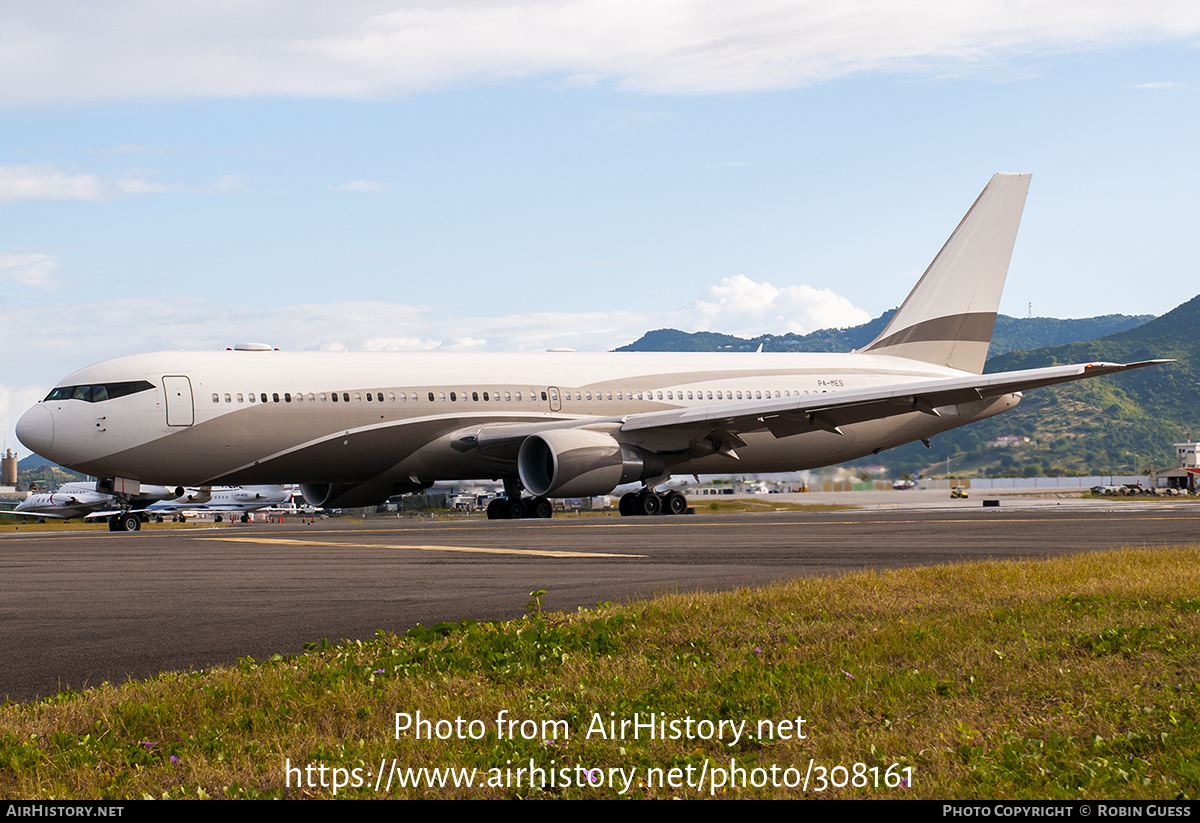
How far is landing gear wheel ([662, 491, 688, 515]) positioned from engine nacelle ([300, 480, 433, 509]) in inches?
260

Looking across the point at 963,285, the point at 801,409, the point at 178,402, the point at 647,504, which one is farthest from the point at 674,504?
the point at 178,402

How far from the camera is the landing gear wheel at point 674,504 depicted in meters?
32.5

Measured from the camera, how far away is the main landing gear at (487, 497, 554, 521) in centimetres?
3050

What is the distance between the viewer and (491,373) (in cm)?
3103

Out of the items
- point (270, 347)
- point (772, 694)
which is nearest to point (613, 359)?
point (270, 347)

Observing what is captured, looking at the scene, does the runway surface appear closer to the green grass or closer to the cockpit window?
the green grass

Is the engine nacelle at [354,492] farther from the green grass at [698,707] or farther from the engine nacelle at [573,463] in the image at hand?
the green grass at [698,707]

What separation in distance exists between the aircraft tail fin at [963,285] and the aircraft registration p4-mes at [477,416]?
8.69 feet

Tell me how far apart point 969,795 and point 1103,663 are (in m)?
2.41

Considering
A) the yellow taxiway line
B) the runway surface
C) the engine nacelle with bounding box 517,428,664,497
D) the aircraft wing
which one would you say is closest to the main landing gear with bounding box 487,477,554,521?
the engine nacelle with bounding box 517,428,664,497

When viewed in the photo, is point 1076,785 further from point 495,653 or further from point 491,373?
point 491,373

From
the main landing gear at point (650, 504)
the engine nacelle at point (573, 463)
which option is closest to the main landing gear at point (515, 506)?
the engine nacelle at point (573, 463)

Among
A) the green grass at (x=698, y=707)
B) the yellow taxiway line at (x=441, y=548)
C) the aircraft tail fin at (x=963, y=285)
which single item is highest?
the aircraft tail fin at (x=963, y=285)

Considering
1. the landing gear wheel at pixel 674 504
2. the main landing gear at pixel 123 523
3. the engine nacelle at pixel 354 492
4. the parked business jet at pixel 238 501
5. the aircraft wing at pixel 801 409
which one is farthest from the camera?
the parked business jet at pixel 238 501
